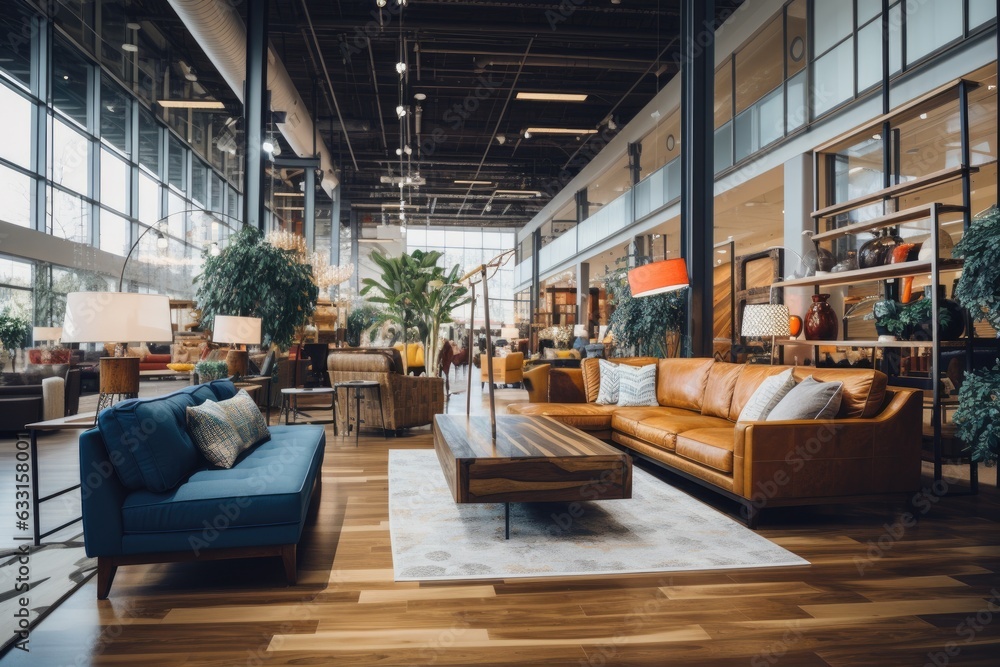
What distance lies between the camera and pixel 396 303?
8.36m

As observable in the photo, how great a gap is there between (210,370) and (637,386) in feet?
11.7

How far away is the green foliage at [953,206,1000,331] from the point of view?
330cm

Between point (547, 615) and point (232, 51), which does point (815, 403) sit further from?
point (232, 51)

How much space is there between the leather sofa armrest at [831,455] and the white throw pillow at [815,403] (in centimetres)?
9

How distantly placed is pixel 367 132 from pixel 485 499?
13.3 m

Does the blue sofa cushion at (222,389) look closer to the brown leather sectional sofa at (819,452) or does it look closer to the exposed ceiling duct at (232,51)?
the brown leather sectional sofa at (819,452)

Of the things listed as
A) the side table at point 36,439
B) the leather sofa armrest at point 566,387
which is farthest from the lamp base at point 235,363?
the leather sofa armrest at point 566,387

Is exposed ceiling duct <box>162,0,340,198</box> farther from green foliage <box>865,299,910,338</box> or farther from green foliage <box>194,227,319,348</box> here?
green foliage <box>865,299,910,338</box>

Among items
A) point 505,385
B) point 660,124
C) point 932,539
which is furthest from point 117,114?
point 932,539

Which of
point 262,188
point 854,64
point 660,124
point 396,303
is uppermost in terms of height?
point 660,124

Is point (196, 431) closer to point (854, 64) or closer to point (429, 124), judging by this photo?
point (854, 64)

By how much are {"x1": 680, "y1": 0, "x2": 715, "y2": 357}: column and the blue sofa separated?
15.3 feet

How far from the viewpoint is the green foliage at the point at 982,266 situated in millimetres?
3301

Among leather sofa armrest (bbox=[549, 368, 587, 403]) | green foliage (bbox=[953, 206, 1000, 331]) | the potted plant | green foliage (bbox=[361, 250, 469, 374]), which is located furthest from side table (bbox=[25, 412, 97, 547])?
the potted plant
